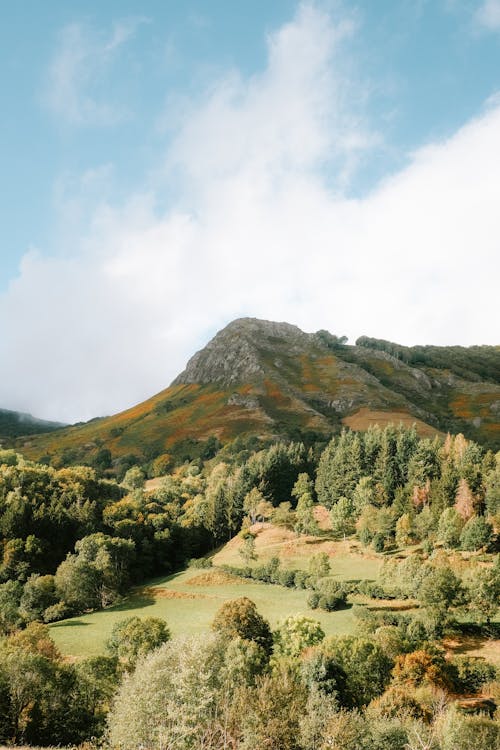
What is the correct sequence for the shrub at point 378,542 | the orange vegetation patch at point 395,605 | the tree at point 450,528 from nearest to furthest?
the orange vegetation patch at point 395,605 → the tree at point 450,528 → the shrub at point 378,542

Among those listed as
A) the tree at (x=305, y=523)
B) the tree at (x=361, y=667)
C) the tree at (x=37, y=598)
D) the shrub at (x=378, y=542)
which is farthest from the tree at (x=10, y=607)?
the shrub at (x=378, y=542)

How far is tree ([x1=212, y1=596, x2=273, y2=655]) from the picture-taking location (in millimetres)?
43250

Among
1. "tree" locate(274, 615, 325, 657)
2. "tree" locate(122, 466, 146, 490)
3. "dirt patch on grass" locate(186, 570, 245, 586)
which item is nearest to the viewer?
"tree" locate(274, 615, 325, 657)

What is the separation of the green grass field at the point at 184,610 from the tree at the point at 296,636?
23.5ft

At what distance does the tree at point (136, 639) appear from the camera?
42.2 metres

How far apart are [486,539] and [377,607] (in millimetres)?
22729

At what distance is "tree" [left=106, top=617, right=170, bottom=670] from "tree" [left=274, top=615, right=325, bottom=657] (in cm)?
1082

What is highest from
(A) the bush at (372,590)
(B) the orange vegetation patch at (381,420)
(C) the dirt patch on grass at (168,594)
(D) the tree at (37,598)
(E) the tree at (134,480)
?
(B) the orange vegetation patch at (381,420)

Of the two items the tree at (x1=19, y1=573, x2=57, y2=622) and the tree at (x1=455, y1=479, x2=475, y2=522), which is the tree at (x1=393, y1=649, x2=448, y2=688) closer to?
the tree at (x1=455, y1=479, x2=475, y2=522)

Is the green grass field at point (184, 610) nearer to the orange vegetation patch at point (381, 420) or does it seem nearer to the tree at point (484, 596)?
the tree at point (484, 596)

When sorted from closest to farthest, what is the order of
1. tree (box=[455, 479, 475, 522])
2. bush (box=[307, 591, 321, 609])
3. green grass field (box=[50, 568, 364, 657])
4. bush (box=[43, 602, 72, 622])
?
1. green grass field (box=[50, 568, 364, 657])
2. bush (box=[307, 591, 321, 609])
3. bush (box=[43, 602, 72, 622])
4. tree (box=[455, 479, 475, 522])

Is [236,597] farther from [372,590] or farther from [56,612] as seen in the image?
[56,612]

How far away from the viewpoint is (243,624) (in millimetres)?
43906

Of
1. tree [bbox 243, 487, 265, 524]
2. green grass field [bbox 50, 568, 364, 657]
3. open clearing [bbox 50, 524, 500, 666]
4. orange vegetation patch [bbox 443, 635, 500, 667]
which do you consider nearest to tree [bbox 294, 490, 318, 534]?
open clearing [bbox 50, 524, 500, 666]
